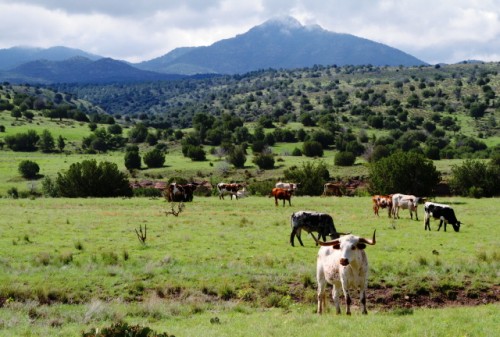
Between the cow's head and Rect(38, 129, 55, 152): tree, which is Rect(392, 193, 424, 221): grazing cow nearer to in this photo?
the cow's head

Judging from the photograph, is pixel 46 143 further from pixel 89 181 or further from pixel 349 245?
pixel 349 245

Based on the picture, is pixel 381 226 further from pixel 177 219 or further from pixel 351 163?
pixel 351 163

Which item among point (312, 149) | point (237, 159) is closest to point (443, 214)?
point (237, 159)

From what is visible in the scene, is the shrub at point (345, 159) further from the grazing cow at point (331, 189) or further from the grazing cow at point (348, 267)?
the grazing cow at point (348, 267)

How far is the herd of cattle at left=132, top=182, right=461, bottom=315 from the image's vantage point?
546 inches

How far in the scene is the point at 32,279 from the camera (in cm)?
1880

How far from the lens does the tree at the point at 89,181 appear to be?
58688mm

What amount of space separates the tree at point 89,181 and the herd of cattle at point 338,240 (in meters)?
14.5

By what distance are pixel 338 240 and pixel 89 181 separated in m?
49.1

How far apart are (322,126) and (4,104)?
330ft

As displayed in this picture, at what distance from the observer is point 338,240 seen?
46.4ft

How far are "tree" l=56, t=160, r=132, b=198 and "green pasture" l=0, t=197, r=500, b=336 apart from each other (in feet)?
85.1

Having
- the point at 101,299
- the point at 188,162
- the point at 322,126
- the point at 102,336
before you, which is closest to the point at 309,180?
the point at 188,162

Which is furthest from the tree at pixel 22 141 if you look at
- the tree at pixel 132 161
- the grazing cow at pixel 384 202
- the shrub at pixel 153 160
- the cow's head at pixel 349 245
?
the cow's head at pixel 349 245
